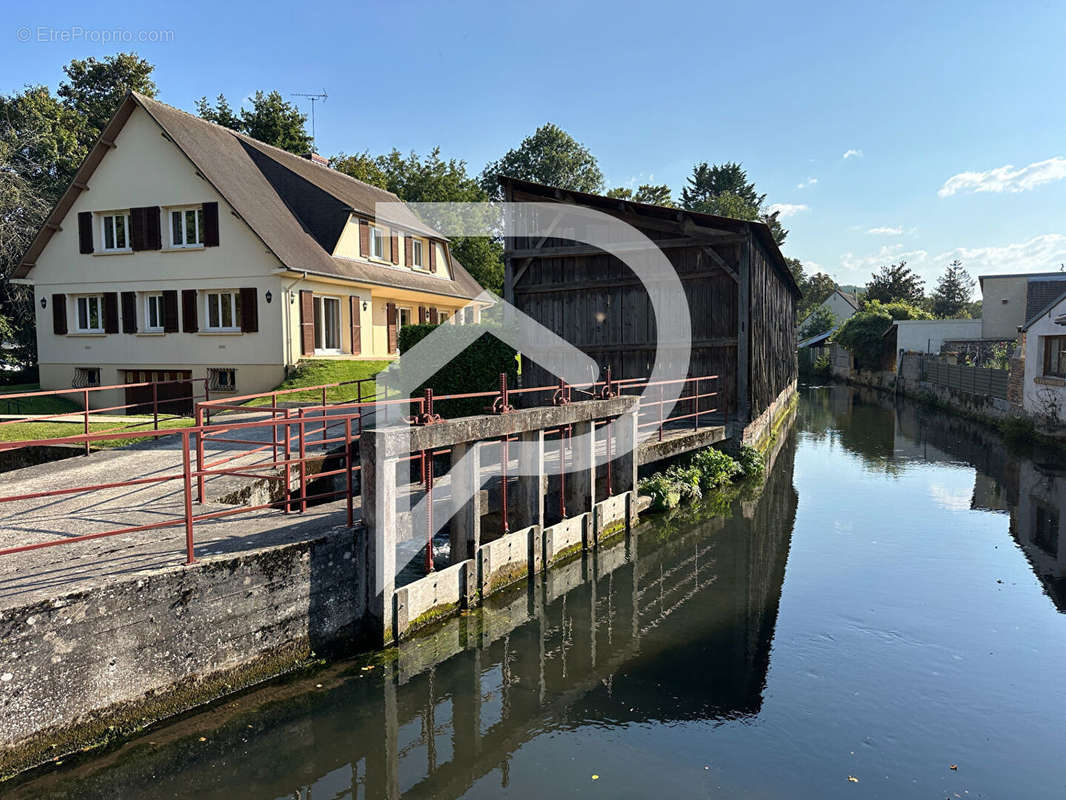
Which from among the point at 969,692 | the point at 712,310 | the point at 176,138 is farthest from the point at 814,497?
the point at 176,138

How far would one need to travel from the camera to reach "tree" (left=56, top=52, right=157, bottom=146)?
35.1 metres

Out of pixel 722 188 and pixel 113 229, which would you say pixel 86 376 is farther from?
pixel 722 188

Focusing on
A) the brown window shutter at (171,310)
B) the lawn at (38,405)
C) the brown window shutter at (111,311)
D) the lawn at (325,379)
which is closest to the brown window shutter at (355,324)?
the lawn at (325,379)

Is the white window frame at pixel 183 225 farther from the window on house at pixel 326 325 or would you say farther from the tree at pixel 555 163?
the tree at pixel 555 163

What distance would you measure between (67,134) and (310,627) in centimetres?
3015

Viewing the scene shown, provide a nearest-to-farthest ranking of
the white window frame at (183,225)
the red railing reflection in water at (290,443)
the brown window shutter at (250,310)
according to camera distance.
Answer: the red railing reflection in water at (290,443) → the brown window shutter at (250,310) → the white window frame at (183,225)

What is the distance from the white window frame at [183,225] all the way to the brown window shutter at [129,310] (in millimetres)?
2110

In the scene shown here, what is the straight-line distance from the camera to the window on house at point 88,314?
74.6 feet

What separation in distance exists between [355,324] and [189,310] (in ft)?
16.6

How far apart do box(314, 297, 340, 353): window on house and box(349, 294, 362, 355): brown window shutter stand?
511mm

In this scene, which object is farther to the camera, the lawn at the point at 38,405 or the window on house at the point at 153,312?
the window on house at the point at 153,312

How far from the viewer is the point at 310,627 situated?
23.1 ft

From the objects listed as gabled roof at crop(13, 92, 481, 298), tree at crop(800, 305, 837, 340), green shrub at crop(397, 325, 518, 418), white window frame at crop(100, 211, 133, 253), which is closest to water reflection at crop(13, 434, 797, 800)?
green shrub at crop(397, 325, 518, 418)

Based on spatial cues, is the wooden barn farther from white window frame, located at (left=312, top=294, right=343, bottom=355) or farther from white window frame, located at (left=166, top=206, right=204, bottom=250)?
white window frame, located at (left=166, top=206, right=204, bottom=250)
